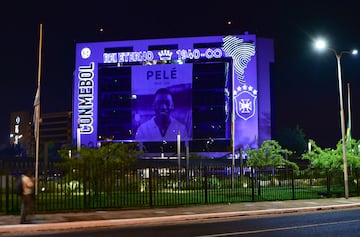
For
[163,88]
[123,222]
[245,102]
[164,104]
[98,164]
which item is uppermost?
[163,88]

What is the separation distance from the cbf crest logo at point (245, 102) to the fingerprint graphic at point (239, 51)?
2718 millimetres

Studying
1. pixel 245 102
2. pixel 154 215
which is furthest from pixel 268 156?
pixel 245 102

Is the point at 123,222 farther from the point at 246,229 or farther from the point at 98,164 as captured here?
the point at 98,164

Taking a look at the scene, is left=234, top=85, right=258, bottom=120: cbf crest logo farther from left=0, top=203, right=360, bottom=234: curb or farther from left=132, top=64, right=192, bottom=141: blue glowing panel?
left=0, top=203, right=360, bottom=234: curb

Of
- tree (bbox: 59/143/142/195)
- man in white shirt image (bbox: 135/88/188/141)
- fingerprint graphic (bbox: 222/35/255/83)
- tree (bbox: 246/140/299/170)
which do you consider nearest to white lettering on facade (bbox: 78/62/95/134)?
man in white shirt image (bbox: 135/88/188/141)

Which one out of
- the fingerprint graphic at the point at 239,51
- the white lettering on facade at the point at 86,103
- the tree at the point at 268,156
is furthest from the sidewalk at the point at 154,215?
the white lettering on facade at the point at 86,103

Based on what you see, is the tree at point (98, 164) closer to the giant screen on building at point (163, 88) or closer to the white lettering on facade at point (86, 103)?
the white lettering on facade at point (86, 103)

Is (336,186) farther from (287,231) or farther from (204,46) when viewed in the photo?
A: (204,46)

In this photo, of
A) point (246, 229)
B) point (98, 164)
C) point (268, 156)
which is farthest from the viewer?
point (268, 156)

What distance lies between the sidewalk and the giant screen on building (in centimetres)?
8232

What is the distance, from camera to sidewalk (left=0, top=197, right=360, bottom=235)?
1706cm

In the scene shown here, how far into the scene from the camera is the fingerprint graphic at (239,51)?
106 m

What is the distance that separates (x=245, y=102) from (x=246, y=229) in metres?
90.1

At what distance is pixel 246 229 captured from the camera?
15648 mm
